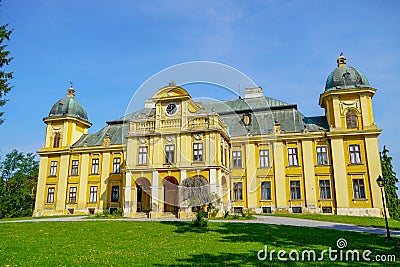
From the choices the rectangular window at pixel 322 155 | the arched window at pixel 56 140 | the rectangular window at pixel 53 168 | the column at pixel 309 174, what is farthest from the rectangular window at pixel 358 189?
the arched window at pixel 56 140

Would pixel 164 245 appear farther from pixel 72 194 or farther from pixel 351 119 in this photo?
pixel 72 194

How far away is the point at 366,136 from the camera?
2712 cm

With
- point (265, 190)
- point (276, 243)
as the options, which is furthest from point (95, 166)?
point (276, 243)

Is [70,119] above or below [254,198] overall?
above

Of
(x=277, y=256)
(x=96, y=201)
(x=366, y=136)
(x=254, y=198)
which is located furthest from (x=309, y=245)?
(x=96, y=201)

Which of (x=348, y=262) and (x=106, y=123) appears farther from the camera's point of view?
(x=106, y=123)

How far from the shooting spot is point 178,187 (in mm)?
24875

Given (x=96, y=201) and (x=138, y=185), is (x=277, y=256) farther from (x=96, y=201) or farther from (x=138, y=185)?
(x=96, y=201)

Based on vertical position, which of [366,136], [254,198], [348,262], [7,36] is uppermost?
[7,36]

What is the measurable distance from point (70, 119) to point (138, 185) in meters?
14.1

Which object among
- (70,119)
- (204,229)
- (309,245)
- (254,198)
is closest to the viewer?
(309,245)

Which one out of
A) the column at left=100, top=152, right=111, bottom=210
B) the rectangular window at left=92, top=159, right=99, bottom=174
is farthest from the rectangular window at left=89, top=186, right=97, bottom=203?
the rectangular window at left=92, top=159, right=99, bottom=174

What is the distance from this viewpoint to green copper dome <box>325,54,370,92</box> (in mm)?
28562

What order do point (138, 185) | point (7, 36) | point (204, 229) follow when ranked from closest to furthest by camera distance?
point (204, 229) → point (7, 36) → point (138, 185)
